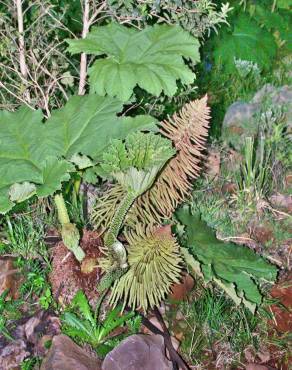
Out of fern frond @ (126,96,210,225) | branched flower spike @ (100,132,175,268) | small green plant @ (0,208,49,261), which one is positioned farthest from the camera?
small green plant @ (0,208,49,261)

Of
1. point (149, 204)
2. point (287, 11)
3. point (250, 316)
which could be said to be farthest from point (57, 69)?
point (287, 11)

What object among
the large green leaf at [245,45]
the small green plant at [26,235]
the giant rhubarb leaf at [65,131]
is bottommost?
the small green plant at [26,235]

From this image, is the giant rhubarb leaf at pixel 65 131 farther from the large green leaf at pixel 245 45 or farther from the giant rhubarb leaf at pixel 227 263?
the large green leaf at pixel 245 45

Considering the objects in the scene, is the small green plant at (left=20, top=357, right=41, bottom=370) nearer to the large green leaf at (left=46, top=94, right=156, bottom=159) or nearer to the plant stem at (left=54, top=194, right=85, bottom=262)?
the plant stem at (left=54, top=194, right=85, bottom=262)

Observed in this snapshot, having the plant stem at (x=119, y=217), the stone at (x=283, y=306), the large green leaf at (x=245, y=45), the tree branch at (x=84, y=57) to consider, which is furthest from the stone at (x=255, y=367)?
the large green leaf at (x=245, y=45)

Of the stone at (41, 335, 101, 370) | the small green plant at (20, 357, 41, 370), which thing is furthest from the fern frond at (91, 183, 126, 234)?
the small green plant at (20, 357, 41, 370)

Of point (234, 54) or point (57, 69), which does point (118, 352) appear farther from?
point (234, 54)
